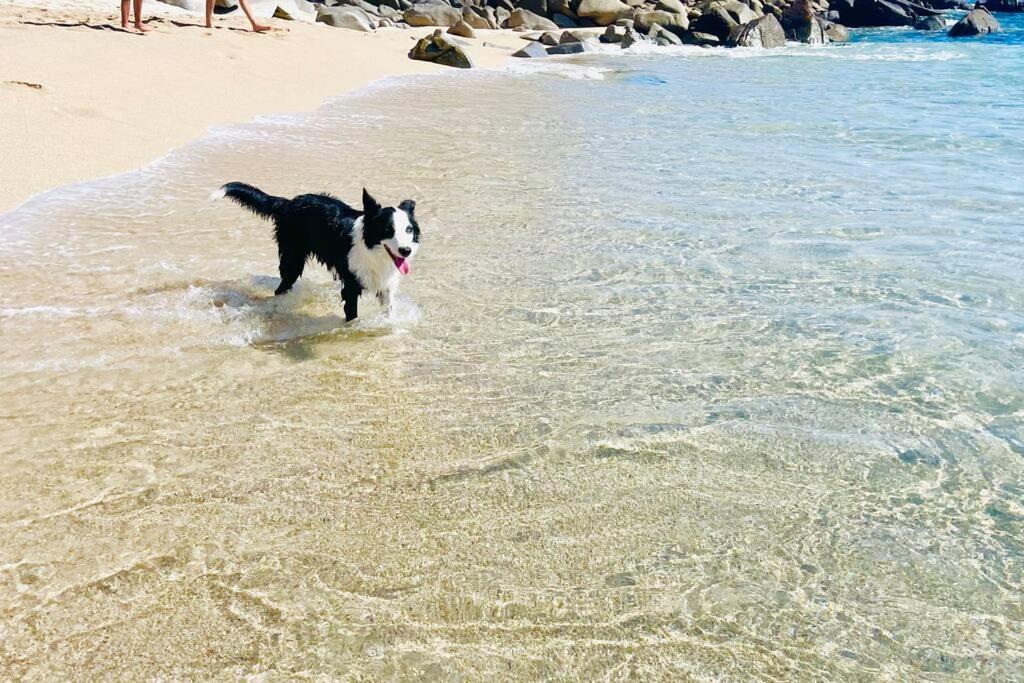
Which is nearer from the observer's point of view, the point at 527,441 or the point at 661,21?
the point at 527,441

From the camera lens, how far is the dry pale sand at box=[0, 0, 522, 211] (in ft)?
26.7

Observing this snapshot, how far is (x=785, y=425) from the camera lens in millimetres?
3656

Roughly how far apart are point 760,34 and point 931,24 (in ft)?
43.1

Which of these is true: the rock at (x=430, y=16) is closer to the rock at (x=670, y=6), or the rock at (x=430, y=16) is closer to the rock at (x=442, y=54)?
the rock at (x=442, y=54)

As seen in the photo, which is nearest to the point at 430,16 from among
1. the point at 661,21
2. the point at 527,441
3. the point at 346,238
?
the point at 661,21

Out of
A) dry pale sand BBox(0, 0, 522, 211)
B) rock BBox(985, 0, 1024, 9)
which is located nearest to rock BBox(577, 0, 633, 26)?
dry pale sand BBox(0, 0, 522, 211)

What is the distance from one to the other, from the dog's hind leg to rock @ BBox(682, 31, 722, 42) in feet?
80.9

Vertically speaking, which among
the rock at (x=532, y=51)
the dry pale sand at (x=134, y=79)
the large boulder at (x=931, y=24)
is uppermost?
the large boulder at (x=931, y=24)

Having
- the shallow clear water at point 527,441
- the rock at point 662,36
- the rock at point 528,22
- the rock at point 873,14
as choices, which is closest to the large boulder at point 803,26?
the rock at point 662,36

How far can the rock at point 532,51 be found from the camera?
21.2m

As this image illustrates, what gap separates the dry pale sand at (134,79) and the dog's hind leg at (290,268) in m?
3.18

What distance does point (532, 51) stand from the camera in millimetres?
21391

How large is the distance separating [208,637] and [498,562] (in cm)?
92

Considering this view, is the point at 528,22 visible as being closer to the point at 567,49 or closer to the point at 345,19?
the point at 567,49
